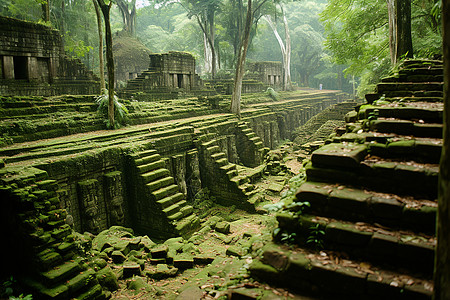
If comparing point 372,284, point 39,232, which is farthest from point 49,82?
point 372,284

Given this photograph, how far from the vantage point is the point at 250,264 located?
4.40 metres

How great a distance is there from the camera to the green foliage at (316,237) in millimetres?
4199

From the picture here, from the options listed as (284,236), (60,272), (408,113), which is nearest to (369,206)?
(284,236)

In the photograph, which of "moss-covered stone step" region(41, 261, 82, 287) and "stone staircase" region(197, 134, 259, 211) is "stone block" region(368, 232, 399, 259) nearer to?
"moss-covered stone step" region(41, 261, 82, 287)

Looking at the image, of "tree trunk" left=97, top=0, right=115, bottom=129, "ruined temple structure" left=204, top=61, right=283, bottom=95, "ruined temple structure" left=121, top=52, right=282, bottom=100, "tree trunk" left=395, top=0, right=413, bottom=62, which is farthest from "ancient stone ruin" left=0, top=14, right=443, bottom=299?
"ruined temple structure" left=204, top=61, right=283, bottom=95

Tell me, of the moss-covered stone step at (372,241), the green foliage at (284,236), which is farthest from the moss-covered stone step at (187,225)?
the moss-covered stone step at (372,241)

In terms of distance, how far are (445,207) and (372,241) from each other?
4.59 ft

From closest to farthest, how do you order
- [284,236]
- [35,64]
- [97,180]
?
[284,236] → [97,180] → [35,64]

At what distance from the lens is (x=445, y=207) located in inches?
102

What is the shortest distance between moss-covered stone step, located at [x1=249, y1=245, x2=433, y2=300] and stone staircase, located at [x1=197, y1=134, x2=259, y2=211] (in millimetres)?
7772

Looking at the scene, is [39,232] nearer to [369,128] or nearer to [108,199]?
[108,199]

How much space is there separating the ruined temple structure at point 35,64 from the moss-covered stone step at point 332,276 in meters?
15.6

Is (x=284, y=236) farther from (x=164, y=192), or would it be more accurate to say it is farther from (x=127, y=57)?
(x=127, y=57)

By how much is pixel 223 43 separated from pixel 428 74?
31.7 m
